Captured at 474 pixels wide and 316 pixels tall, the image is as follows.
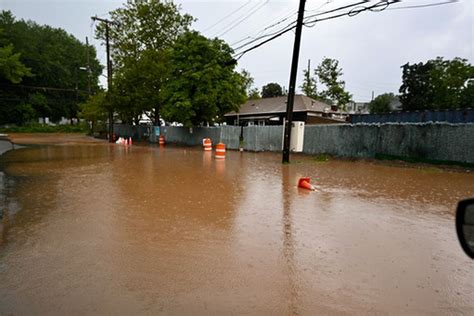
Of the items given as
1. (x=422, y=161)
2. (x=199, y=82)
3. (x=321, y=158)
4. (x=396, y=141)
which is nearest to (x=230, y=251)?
(x=422, y=161)

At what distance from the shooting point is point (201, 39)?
2503 cm

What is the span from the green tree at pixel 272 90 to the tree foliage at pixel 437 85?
947 inches

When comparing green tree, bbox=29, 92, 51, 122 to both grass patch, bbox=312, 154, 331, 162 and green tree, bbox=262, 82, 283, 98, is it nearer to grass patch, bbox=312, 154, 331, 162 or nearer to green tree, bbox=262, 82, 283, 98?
green tree, bbox=262, 82, 283, 98

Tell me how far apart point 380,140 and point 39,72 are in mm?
60933

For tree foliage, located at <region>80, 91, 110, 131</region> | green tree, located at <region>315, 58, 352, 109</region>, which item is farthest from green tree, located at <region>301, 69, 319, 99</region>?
tree foliage, located at <region>80, 91, 110, 131</region>

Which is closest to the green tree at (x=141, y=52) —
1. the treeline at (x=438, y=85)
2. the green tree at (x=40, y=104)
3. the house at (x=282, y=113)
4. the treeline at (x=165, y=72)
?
the treeline at (x=165, y=72)

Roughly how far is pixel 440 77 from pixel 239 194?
4802cm

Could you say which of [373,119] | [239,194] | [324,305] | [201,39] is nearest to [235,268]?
[324,305]

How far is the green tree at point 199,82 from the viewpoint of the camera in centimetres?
2412

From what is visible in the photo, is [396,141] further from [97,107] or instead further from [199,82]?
[97,107]

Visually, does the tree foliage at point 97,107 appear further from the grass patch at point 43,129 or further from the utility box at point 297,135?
the utility box at point 297,135

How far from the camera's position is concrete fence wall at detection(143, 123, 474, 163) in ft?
39.9

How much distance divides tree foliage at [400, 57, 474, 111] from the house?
55.8ft

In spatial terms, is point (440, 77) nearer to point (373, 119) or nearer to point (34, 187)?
point (373, 119)
